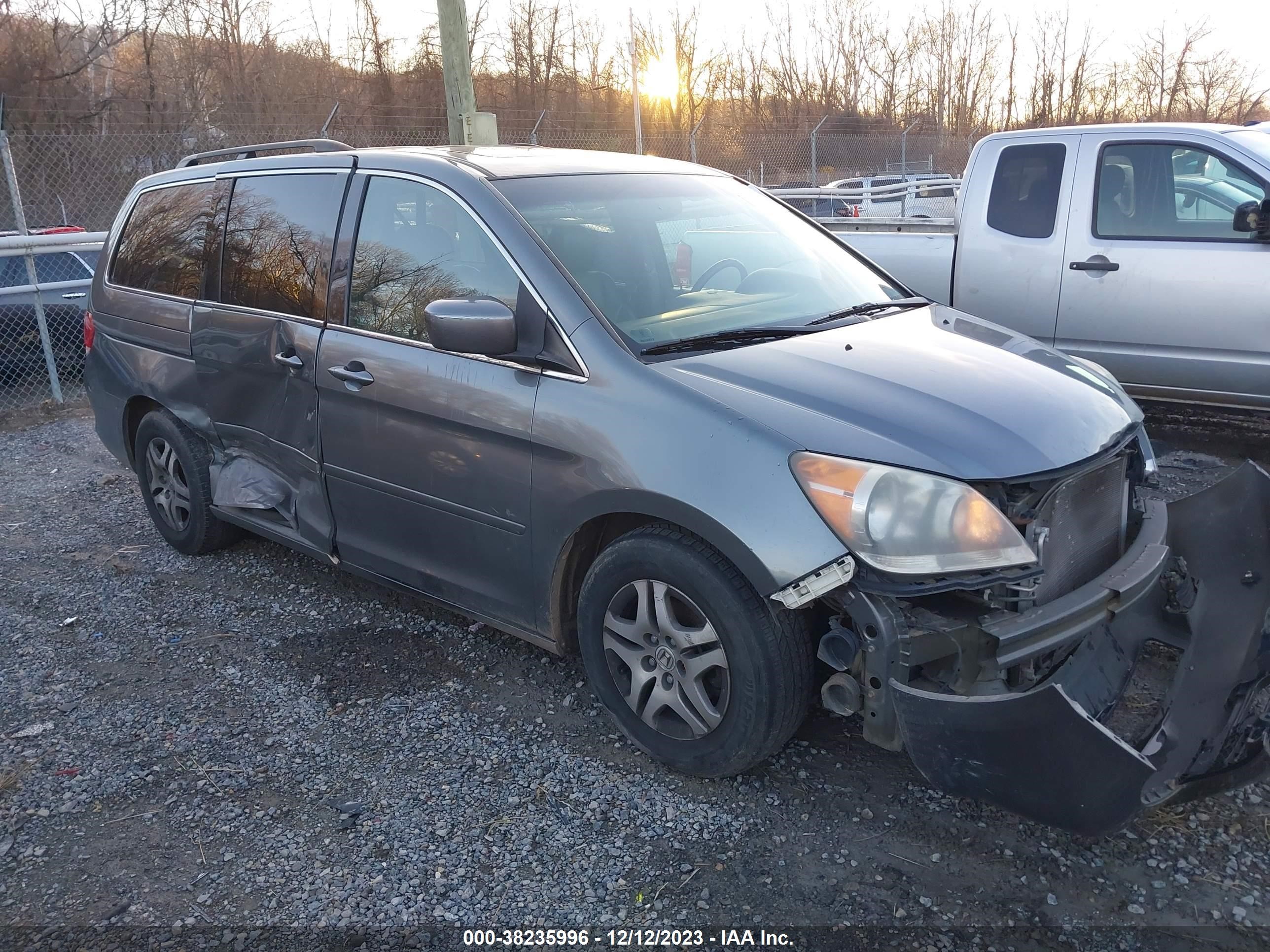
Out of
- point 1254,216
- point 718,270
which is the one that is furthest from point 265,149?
point 1254,216

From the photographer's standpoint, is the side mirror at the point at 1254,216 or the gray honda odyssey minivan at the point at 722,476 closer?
the gray honda odyssey minivan at the point at 722,476

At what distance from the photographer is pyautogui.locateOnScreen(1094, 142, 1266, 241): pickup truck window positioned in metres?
5.64

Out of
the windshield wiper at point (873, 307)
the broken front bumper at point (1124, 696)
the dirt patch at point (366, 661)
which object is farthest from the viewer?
the dirt patch at point (366, 661)

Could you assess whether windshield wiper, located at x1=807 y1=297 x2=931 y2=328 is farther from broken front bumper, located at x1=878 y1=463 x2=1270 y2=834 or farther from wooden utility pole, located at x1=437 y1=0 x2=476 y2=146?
wooden utility pole, located at x1=437 y1=0 x2=476 y2=146

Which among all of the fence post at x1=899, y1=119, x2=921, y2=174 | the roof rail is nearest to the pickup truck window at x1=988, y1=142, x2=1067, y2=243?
the roof rail

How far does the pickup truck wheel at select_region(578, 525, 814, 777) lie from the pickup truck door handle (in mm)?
4244

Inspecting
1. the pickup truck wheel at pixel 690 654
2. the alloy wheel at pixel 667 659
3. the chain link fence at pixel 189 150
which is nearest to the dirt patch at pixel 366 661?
the pickup truck wheel at pixel 690 654

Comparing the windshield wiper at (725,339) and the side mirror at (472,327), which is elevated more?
the side mirror at (472,327)

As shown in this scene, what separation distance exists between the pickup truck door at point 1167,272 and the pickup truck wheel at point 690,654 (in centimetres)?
420

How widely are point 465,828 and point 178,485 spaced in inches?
114

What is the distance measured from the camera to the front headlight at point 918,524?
2.53m

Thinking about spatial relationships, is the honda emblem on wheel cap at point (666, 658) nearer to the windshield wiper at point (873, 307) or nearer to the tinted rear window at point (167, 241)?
the windshield wiper at point (873, 307)

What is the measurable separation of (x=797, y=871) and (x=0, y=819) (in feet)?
8.06

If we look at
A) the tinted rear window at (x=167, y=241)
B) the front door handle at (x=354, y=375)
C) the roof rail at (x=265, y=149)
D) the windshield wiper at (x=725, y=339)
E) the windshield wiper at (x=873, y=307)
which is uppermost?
the roof rail at (x=265, y=149)
